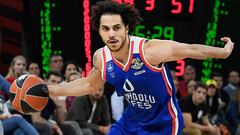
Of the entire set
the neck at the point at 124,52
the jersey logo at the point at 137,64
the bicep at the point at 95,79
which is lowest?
the bicep at the point at 95,79

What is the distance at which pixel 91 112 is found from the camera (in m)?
9.55

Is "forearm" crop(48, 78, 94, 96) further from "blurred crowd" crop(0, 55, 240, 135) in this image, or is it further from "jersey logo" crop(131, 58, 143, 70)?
"blurred crowd" crop(0, 55, 240, 135)

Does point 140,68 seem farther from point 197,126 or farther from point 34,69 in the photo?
point 34,69

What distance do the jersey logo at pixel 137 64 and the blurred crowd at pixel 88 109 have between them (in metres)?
2.95

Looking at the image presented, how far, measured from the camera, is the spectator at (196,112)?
9.73 meters

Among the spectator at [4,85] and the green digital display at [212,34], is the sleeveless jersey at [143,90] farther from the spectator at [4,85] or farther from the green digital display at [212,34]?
the green digital display at [212,34]

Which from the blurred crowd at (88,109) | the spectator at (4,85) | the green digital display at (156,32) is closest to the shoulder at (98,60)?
the blurred crowd at (88,109)

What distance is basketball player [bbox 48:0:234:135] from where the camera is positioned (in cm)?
580

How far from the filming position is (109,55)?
602 cm

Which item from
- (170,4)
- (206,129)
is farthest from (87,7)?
(206,129)

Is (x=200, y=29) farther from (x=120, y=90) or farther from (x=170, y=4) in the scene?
(x=120, y=90)

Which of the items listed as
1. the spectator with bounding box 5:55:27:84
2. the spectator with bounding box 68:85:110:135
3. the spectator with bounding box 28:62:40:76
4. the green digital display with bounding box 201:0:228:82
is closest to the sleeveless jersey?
the spectator with bounding box 68:85:110:135

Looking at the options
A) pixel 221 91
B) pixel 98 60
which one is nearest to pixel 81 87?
pixel 98 60

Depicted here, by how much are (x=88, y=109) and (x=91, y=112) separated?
0.39 ft
